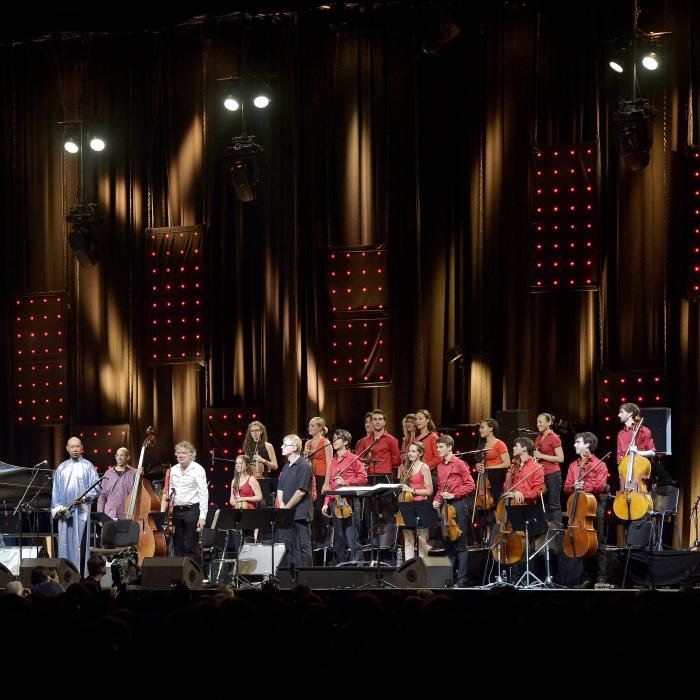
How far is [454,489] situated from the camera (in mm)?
12391

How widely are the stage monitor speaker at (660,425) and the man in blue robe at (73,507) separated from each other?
664cm

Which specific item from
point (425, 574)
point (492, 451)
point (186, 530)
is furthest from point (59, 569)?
point (492, 451)

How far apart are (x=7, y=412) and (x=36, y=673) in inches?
538

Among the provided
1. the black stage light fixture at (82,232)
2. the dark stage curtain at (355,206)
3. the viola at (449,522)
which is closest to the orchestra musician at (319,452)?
the viola at (449,522)

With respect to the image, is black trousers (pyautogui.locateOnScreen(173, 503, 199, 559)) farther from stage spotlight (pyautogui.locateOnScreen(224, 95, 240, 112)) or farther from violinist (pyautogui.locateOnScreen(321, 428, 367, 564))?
stage spotlight (pyautogui.locateOnScreen(224, 95, 240, 112))

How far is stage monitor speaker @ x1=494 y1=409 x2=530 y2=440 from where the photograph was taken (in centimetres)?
1355

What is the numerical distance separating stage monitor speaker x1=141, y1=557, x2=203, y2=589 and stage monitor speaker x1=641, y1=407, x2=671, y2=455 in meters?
5.50

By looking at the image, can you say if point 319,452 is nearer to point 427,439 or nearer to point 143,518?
point 427,439

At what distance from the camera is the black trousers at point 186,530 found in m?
12.8

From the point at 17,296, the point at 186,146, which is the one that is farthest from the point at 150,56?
the point at 17,296

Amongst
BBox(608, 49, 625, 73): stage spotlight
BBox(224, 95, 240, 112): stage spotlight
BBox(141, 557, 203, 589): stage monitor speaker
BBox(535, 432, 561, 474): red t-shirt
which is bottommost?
BBox(141, 557, 203, 589): stage monitor speaker

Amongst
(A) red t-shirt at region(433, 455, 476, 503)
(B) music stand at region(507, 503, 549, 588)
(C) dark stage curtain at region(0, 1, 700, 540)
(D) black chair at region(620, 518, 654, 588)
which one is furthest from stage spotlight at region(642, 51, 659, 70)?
(B) music stand at region(507, 503, 549, 588)

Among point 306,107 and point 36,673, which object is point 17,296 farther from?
point 36,673

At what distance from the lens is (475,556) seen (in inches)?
479
